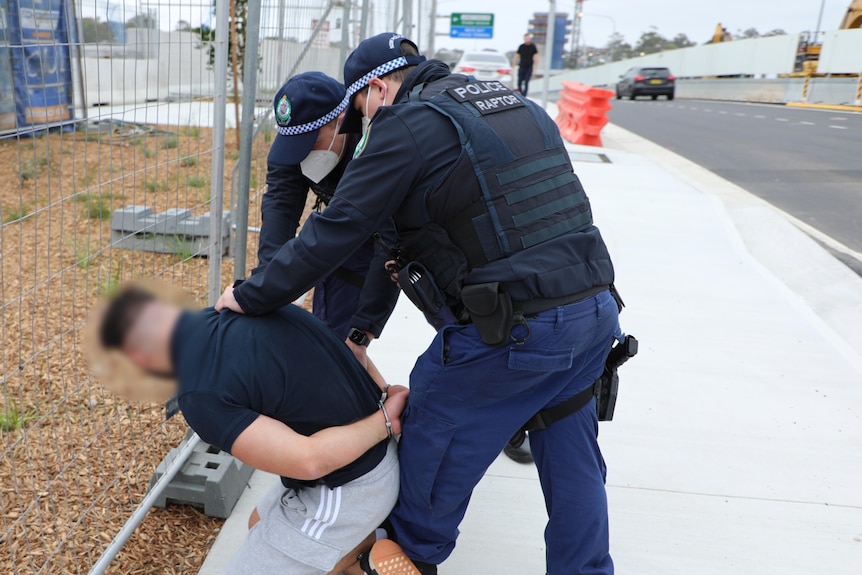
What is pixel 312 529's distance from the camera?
5.99 ft

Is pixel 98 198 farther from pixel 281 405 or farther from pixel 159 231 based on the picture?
pixel 281 405

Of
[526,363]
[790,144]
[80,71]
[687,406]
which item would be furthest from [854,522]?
[790,144]

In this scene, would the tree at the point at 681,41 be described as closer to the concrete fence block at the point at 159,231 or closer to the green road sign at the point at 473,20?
the green road sign at the point at 473,20

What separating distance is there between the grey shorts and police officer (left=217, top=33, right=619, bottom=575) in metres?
0.14

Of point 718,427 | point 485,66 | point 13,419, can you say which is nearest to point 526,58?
point 485,66

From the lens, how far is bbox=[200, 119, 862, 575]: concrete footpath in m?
2.58

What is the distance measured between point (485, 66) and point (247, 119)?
19117mm

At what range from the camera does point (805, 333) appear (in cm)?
438

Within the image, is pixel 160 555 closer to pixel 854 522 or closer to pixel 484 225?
pixel 484 225

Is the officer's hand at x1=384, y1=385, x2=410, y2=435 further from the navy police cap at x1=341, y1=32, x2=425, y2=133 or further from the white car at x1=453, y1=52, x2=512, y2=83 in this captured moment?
the white car at x1=453, y1=52, x2=512, y2=83

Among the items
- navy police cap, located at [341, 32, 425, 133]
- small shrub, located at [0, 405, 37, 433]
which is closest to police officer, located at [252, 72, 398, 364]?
navy police cap, located at [341, 32, 425, 133]

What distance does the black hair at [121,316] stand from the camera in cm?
134

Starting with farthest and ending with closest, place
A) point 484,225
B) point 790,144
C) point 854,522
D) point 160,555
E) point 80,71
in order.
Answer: point 790,144 → point 854,522 → point 160,555 → point 80,71 → point 484,225

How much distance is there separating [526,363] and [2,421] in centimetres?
227
